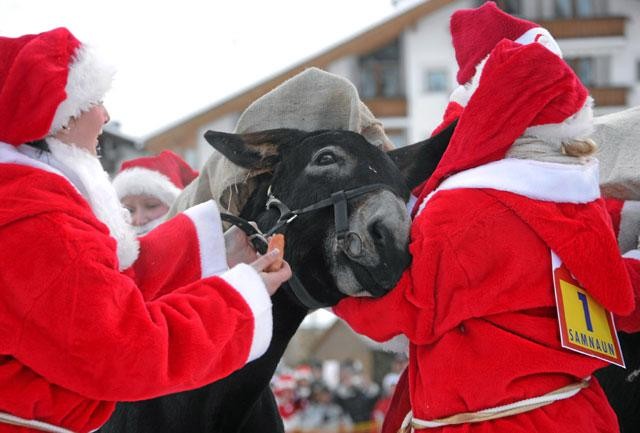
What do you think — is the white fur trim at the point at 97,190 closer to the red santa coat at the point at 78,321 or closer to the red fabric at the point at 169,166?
the red santa coat at the point at 78,321

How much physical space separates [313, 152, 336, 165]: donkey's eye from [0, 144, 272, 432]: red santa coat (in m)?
0.75

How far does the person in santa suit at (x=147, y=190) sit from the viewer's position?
15.0 ft

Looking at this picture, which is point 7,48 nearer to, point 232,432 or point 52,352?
point 52,352

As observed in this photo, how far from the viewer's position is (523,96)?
2598mm

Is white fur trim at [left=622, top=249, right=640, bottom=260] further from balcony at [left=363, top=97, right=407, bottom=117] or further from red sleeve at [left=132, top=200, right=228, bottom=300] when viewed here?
balcony at [left=363, top=97, right=407, bottom=117]

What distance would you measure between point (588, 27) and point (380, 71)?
520 cm

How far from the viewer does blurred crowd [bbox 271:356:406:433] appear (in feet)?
44.9

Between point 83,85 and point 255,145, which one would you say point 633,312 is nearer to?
point 255,145

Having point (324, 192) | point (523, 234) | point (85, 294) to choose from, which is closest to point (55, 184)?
point (85, 294)

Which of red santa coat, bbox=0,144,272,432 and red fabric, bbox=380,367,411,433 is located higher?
red santa coat, bbox=0,144,272,432

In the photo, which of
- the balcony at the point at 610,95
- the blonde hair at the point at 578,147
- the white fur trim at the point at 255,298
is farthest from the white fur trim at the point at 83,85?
the balcony at the point at 610,95

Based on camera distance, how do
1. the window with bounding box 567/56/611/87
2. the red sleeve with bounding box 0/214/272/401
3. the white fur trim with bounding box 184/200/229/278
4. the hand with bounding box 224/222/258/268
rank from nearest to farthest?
the red sleeve with bounding box 0/214/272/401 < the white fur trim with bounding box 184/200/229/278 < the hand with bounding box 224/222/258/268 < the window with bounding box 567/56/611/87

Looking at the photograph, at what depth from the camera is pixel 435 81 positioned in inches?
825

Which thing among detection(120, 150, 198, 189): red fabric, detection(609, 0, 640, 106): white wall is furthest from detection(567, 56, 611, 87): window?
detection(120, 150, 198, 189): red fabric
